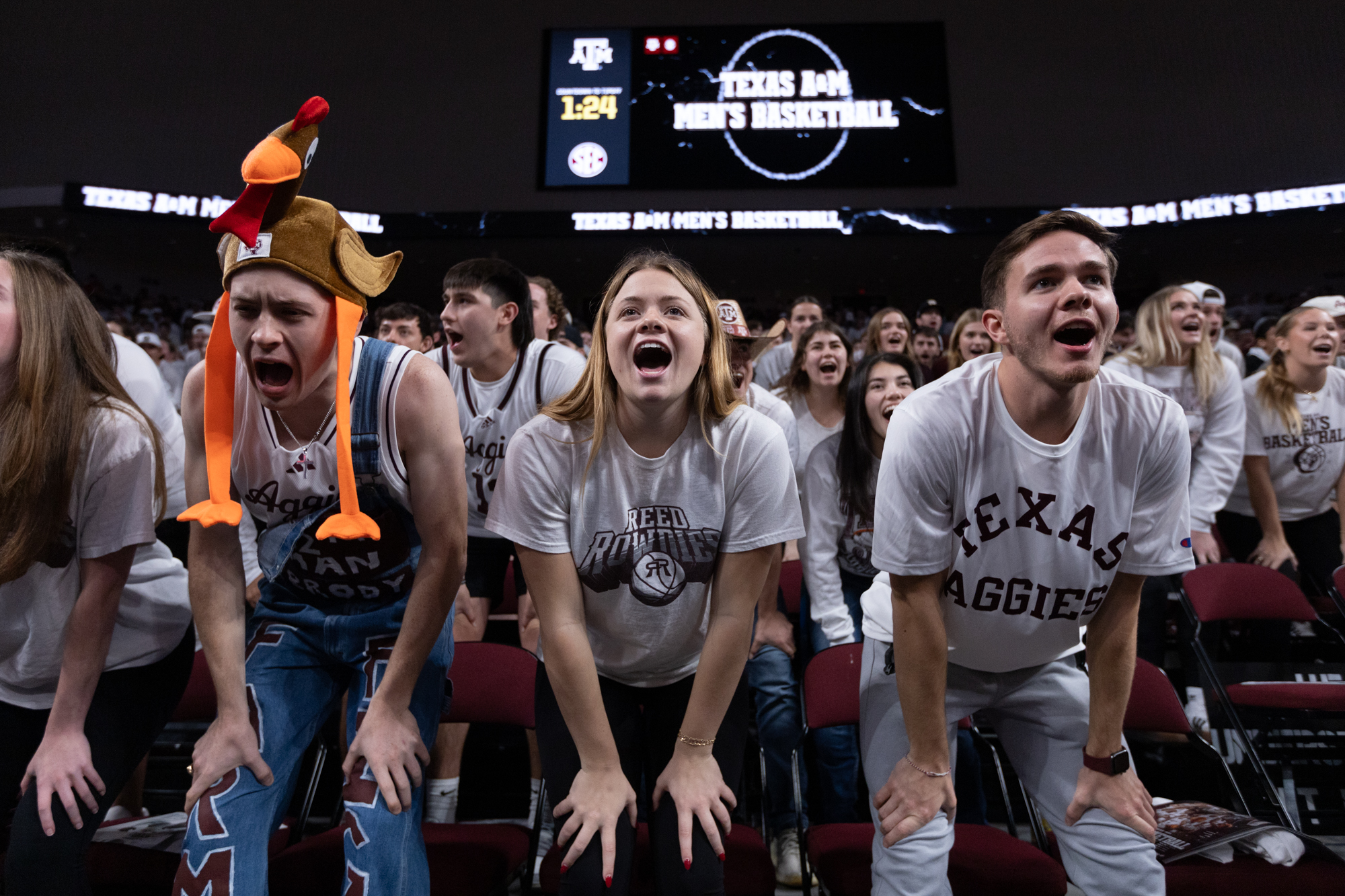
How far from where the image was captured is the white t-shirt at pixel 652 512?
5.81 feet

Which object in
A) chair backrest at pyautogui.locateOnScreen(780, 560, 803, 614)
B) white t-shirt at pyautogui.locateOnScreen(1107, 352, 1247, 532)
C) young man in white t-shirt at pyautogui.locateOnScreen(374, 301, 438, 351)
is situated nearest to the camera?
chair backrest at pyautogui.locateOnScreen(780, 560, 803, 614)

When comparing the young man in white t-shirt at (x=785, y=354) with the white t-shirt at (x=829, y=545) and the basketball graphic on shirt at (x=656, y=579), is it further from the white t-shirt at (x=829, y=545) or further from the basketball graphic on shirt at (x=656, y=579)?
the basketball graphic on shirt at (x=656, y=579)

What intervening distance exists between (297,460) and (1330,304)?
5.13m

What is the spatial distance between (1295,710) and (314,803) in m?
3.47

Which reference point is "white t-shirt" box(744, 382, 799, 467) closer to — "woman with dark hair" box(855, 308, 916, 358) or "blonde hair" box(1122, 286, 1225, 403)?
"woman with dark hair" box(855, 308, 916, 358)

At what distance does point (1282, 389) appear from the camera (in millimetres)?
3973

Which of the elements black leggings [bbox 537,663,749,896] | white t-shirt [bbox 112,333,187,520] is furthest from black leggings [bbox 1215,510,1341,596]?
white t-shirt [bbox 112,333,187,520]

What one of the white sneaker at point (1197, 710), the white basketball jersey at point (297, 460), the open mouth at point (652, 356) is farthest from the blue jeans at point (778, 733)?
the white sneaker at point (1197, 710)

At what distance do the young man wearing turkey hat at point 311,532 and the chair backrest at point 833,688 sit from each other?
107cm

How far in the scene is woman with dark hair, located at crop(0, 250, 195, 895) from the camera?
5.64 feet

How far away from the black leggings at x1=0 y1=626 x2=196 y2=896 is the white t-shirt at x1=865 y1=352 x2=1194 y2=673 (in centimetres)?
175

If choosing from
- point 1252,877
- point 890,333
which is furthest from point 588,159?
point 1252,877

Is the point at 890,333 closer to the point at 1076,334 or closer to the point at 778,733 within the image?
the point at 778,733

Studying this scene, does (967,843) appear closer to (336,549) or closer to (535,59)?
(336,549)
